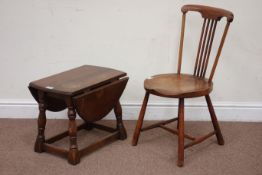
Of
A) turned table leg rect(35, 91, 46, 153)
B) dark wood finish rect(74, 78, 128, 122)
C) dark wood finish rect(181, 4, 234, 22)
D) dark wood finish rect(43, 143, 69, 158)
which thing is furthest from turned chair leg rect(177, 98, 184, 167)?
turned table leg rect(35, 91, 46, 153)

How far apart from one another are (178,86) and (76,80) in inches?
26.6

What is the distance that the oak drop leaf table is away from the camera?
2.45m

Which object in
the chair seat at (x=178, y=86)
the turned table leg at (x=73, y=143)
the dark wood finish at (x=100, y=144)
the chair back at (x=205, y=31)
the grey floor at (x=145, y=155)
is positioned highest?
the chair back at (x=205, y=31)

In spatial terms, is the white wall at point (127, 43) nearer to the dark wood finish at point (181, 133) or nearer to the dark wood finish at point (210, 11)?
the dark wood finish at point (210, 11)

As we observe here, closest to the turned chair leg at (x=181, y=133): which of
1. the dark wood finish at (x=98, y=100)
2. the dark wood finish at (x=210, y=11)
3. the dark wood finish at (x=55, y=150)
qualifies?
the dark wood finish at (x=98, y=100)

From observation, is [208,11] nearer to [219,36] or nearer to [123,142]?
[219,36]

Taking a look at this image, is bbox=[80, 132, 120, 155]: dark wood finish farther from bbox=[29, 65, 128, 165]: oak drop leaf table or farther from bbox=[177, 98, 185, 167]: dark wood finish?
bbox=[177, 98, 185, 167]: dark wood finish

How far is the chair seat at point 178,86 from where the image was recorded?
7.89 ft

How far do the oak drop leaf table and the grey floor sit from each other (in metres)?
0.06

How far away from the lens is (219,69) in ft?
10.2

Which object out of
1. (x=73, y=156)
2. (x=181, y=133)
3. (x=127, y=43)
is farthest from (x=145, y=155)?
(x=127, y=43)

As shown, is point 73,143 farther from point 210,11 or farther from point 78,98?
point 210,11

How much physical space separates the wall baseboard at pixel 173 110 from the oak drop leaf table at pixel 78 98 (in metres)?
0.40

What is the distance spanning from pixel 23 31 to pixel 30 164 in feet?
3.72
